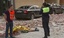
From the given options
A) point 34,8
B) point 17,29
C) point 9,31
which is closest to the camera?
point 9,31

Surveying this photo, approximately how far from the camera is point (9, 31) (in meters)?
12.2

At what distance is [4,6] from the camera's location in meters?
31.2

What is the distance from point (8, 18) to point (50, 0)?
101ft

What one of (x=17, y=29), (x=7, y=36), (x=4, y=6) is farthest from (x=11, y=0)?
(x=7, y=36)

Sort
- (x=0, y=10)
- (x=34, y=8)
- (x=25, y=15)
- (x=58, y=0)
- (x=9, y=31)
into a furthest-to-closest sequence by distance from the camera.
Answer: (x=58, y=0)
(x=0, y=10)
(x=34, y=8)
(x=25, y=15)
(x=9, y=31)

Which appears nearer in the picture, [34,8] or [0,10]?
[34,8]

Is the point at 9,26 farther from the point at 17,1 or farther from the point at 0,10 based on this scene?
the point at 17,1

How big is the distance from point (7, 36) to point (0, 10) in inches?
784

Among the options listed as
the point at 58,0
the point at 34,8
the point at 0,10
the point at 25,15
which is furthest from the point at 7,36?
the point at 58,0

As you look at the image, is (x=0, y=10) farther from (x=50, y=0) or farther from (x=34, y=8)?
(x=50, y=0)

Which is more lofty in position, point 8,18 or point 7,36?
point 8,18

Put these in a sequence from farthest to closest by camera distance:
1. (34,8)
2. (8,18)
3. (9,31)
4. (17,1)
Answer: (17,1), (34,8), (9,31), (8,18)

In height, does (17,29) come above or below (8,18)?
below

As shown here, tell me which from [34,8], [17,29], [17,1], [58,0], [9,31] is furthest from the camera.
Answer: [58,0]
